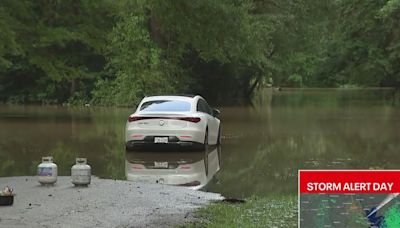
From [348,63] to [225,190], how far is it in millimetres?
52510

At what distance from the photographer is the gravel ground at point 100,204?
7871 mm

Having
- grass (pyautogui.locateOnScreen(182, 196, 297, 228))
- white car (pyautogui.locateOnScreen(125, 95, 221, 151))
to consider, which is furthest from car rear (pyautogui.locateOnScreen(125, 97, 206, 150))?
grass (pyautogui.locateOnScreen(182, 196, 297, 228))

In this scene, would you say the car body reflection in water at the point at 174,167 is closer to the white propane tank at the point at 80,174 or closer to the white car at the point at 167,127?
the white car at the point at 167,127

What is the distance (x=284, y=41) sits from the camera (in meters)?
51.4

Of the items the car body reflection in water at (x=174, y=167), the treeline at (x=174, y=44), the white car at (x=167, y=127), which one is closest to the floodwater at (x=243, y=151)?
the car body reflection in water at (x=174, y=167)

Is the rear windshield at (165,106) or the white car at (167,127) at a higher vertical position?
the rear windshield at (165,106)

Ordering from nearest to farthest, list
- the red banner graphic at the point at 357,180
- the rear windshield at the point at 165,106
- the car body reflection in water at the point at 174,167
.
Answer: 1. the red banner graphic at the point at 357,180
2. the car body reflection in water at the point at 174,167
3. the rear windshield at the point at 165,106

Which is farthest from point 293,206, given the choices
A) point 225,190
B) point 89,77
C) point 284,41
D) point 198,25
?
point 284,41

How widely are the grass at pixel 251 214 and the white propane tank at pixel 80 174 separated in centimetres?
258

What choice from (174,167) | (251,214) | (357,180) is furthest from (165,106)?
(357,180)

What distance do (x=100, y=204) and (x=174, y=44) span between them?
99.7 ft

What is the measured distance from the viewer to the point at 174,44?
39.1 m
